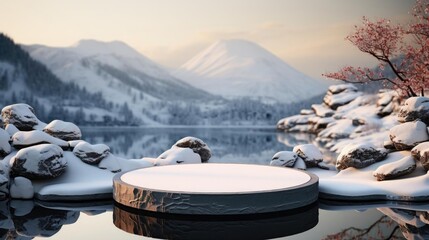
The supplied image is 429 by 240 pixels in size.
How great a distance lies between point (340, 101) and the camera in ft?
147

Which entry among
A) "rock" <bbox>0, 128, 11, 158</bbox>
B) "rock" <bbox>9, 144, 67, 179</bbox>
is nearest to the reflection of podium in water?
"rock" <bbox>9, 144, 67, 179</bbox>

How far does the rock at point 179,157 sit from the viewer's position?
13586 mm

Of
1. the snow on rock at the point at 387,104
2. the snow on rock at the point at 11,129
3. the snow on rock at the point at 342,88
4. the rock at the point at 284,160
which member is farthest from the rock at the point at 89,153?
the snow on rock at the point at 342,88

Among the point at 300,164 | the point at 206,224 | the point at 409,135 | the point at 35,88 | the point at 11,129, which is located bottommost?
the point at 35,88

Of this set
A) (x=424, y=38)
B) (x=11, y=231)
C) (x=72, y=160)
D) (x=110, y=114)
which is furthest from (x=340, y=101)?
(x=110, y=114)

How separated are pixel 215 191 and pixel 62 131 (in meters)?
7.37

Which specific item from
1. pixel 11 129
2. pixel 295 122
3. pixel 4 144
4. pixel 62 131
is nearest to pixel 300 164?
pixel 62 131

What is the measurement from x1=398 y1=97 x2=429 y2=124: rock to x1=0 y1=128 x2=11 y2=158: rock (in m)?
11.6

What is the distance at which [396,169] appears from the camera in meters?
11.3

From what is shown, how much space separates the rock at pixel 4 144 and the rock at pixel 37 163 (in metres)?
1.33

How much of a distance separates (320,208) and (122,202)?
14.6 feet

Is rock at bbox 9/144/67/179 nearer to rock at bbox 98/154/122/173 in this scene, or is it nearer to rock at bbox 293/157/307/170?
rock at bbox 98/154/122/173

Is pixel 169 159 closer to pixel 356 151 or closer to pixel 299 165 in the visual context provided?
pixel 299 165

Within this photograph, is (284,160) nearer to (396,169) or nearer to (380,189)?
(396,169)
